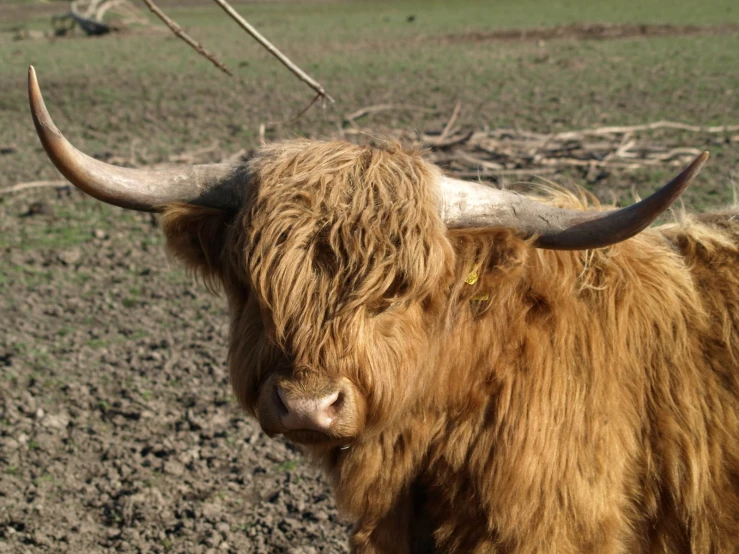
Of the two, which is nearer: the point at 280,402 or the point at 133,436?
the point at 280,402

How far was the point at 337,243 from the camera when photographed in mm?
2564

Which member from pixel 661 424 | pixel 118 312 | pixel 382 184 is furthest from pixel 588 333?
pixel 118 312

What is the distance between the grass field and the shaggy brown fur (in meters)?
1.27

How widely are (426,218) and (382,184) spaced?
179 mm

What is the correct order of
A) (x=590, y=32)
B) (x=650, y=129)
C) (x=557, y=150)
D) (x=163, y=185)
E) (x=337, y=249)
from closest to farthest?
(x=337, y=249), (x=163, y=185), (x=557, y=150), (x=650, y=129), (x=590, y=32)

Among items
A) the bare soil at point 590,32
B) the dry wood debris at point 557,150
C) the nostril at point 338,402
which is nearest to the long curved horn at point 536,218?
the nostril at point 338,402

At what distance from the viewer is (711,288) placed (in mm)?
3000

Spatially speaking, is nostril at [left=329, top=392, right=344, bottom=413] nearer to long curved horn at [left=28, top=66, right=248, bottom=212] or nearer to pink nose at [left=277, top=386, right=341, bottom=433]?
pink nose at [left=277, top=386, right=341, bottom=433]

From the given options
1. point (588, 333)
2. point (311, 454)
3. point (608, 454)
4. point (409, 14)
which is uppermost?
point (588, 333)

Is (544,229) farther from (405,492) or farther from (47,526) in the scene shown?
(47,526)

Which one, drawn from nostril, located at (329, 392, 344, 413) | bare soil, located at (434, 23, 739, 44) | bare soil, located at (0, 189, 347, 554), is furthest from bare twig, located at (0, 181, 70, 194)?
bare soil, located at (434, 23, 739, 44)

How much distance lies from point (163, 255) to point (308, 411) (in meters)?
5.49

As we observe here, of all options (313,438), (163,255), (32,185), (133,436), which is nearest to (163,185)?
(313,438)

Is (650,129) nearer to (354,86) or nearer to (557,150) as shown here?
(557,150)
